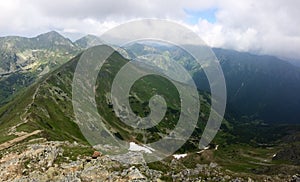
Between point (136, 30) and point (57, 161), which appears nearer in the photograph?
point (136, 30)

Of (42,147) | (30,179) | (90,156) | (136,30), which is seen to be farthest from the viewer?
(42,147)

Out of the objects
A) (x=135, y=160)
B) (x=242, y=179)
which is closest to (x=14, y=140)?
(x=135, y=160)

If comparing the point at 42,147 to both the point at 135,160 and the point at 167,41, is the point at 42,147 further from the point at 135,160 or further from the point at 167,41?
the point at 167,41

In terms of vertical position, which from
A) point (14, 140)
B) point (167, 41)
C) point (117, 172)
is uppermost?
point (167, 41)

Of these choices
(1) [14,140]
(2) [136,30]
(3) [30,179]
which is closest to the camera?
(2) [136,30]

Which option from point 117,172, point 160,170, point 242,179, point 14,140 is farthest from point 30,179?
point 14,140

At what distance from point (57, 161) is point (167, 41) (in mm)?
36660

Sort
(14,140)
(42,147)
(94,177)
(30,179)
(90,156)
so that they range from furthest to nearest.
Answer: (14,140) → (42,147) → (90,156) → (30,179) → (94,177)

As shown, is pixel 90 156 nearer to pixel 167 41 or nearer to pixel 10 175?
pixel 10 175

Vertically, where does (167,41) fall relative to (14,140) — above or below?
above

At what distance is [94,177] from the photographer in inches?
2549

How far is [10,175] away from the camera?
75312 mm

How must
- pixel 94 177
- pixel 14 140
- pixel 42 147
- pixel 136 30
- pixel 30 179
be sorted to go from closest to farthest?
1. pixel 136 30
2. pixel 94 177
3. pixel 30 179
4. pixel 42 147
5. pixel 14 140

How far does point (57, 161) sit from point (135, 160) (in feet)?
56.3
